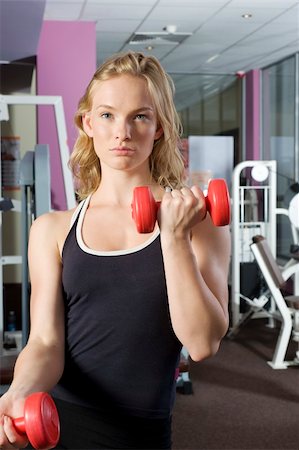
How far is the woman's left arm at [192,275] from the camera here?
0.80m

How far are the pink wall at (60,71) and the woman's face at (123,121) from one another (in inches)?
151

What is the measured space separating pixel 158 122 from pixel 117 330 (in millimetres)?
321

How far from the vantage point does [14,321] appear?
4.31 m

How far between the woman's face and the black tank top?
123mm

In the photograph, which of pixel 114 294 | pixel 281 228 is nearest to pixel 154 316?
pixel 114 294

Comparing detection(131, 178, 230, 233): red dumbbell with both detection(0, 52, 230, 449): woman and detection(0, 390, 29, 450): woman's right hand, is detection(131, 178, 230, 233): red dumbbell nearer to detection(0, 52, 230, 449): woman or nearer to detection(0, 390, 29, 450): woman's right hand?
detection(0, 52, 230, 449): woman

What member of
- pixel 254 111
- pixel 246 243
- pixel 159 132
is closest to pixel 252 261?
pixel 246 243

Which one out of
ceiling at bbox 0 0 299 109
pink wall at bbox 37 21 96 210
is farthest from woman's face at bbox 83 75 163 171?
pink wall at bbox 37 21 96 210

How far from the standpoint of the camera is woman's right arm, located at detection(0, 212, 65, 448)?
88cm

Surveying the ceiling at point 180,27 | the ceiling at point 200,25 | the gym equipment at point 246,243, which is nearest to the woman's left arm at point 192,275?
the ceiling at point 180,27

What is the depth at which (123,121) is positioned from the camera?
2.97 feet

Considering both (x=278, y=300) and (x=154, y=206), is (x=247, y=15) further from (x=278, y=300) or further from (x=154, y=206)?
(x=154, y=206)

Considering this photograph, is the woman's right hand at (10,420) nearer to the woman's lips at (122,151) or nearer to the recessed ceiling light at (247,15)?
the woman's lips at (122,151)

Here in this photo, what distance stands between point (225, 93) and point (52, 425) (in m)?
6.63
